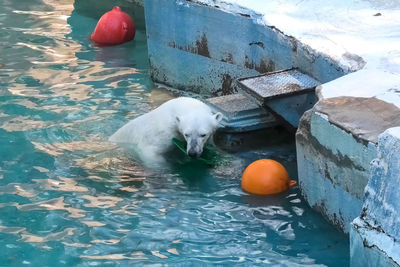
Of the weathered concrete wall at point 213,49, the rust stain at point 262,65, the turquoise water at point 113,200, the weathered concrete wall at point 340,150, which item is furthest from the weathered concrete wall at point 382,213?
the rust stain at point 262,65

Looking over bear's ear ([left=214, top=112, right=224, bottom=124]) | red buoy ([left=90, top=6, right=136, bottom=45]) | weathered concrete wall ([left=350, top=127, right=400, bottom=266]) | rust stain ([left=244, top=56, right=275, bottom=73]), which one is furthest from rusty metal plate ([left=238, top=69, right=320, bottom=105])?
red buoy ([left=90, top=6, right=136, bottom=45])

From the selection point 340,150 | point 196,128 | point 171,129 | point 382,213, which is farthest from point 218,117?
point 382,213

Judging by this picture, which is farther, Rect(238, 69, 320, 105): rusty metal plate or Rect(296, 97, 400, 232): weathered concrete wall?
Rect(238, 69, 320, 105): rusty metal plate

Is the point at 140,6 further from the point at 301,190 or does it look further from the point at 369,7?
the point at 301,190

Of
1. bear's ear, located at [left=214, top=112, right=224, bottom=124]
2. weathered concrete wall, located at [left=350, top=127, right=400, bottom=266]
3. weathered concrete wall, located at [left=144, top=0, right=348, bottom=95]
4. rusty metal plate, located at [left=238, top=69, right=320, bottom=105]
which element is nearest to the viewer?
weathered concrete wall, located at [left=350, top=127, right=400, bottom=266]

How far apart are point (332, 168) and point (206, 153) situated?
1.72 meters

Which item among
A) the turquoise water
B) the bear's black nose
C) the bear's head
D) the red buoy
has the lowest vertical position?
the turquoise water

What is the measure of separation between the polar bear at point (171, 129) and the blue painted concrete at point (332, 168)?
98 centimetres

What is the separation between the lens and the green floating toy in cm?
591

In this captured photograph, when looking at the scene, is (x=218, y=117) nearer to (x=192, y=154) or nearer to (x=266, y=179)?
(x=192, y=154)

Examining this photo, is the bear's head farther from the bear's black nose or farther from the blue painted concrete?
the blue painted concrete

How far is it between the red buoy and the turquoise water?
127 cm

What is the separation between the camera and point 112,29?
30.2ft

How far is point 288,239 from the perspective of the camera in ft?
15.5
